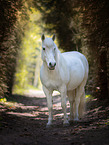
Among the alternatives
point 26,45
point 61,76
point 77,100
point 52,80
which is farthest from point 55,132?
point 26,45

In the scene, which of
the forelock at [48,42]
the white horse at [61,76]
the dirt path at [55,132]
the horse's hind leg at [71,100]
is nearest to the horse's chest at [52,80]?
the white horse at [61,76]

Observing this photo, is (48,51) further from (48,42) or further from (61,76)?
(61,76)

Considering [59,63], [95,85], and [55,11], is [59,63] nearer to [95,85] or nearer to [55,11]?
[95,85]

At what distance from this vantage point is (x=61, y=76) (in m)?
4.95

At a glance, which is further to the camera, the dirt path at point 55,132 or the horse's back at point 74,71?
the horse's back at point 74,71

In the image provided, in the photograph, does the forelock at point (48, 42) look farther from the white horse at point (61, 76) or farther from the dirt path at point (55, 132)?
the dirt path at point (55, 132)

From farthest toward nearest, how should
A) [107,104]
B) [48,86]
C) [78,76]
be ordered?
[107,104] → [78,76] → [48,86]

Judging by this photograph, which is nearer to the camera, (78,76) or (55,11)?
(78,76)

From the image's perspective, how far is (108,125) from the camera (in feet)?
13.4

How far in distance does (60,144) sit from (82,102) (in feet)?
10.2

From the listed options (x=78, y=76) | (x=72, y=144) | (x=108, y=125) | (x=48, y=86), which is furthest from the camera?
(x=78, y=76)

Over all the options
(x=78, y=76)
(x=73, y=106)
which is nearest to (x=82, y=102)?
(x=73, y=106)

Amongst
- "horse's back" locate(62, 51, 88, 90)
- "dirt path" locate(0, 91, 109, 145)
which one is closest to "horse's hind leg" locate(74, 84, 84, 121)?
"dirt path" locate(0, 91, 109, 145)

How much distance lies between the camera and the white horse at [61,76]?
4.66 meters
